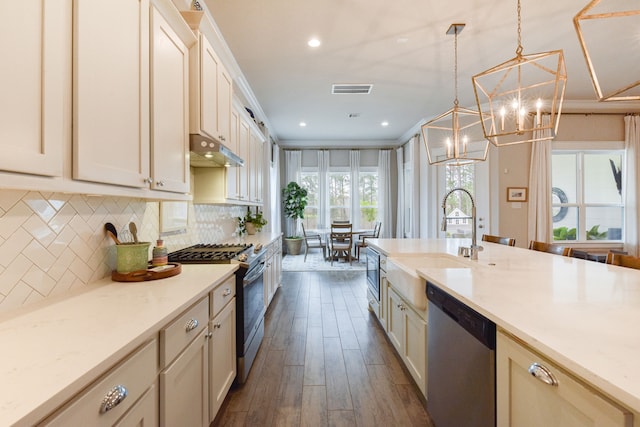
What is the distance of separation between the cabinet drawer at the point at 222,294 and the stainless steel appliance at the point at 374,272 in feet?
5.08

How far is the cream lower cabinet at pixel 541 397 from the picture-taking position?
2.21 ft

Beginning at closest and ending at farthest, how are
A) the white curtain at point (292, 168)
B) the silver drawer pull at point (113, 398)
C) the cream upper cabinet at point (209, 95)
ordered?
the silver drawer pull at point (113, 398), the cream upper cabinet at point (209, 95), the white curtain at point (292, 168)

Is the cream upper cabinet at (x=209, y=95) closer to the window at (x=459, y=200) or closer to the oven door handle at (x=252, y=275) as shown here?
the oven door handle at (x=252, y=275)

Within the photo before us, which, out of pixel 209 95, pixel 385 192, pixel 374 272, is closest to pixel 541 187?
pixel 385 192

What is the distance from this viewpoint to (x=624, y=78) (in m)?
3.99

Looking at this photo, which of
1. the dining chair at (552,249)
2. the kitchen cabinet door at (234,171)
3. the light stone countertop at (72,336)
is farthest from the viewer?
the kitchen cabinet door at (234,171)

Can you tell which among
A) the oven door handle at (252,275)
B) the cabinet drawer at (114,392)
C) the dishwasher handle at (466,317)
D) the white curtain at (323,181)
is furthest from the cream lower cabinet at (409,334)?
the white curtain at (323,181)

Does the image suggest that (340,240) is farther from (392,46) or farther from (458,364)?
(458,364)

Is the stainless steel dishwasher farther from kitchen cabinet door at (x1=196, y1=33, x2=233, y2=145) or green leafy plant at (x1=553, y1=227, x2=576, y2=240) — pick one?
green leafy plant at (x1=553, y1=227, x2=576, y2=240)

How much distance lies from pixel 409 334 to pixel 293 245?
5.81 metres

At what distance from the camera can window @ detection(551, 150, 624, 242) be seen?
506 centimetres

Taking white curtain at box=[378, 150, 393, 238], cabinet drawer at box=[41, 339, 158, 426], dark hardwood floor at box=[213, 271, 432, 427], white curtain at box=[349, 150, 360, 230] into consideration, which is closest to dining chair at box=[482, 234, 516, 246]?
dark hardwood floor at box=[213, 271, 432, 427]

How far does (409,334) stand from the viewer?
198 cm

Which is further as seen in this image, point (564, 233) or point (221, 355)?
point (564, 233)
